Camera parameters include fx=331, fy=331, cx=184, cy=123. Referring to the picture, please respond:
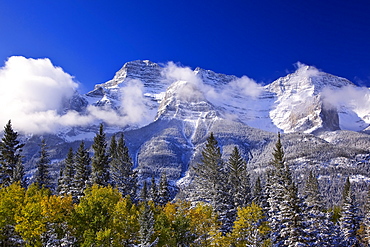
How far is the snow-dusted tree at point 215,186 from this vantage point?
40.6 m

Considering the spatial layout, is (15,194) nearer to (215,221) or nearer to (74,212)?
(74,212)

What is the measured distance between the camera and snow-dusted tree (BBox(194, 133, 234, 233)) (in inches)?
1599

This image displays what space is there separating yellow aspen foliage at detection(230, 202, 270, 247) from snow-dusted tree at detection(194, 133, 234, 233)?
4.73 meters

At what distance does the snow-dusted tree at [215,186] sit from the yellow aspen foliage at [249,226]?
15.5 feet

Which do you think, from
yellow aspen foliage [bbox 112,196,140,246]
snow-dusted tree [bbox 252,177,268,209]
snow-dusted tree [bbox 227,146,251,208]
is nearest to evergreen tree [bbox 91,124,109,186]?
yellow aspen foliage [bbox 112,196,140,246]

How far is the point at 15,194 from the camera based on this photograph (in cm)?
2898

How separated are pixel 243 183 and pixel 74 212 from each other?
28548 mm

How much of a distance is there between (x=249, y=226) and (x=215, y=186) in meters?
10.4

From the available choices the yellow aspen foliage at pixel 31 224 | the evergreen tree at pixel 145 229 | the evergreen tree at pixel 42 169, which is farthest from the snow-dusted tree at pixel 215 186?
the evergreen tree at pixel 42 169

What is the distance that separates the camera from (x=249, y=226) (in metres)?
33.4

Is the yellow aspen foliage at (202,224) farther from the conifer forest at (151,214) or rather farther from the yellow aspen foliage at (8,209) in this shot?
the yellow aspen foliage at (8,209)

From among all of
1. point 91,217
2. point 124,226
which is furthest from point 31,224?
point 124,226

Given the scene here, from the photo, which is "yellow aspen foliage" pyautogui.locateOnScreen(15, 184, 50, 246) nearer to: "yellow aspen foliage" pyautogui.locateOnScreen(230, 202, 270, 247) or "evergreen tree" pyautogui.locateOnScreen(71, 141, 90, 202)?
"evergreen tree" pyautogui.locateOnScreen(71, 141, 90, 202)

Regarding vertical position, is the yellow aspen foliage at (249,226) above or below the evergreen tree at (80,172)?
below
